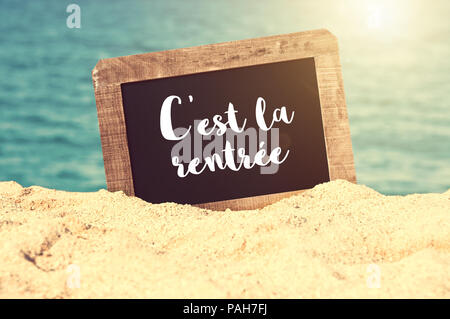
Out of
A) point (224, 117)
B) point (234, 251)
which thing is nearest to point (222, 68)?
point (224, 117)

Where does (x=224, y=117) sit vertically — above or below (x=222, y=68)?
below

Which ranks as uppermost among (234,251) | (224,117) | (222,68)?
(222,68)

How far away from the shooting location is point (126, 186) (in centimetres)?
308

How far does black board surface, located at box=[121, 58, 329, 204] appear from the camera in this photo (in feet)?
10.0

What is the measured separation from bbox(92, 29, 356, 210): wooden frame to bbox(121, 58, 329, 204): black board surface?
0.04 m

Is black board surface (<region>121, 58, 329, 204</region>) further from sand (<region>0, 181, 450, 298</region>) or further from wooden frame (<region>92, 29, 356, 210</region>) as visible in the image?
sand (<region>0, 181, 450, 298</region>)

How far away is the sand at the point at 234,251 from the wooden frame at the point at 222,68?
1.24 ft

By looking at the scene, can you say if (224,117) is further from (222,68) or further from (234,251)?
(234,251)

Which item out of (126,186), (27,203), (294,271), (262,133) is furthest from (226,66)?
(294,271)

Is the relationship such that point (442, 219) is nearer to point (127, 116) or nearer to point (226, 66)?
point (226, 66)

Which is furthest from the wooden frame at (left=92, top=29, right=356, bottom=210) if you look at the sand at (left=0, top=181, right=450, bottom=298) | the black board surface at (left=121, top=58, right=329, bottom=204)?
the sand at (left=0, top=181, right=450, bottom=298)

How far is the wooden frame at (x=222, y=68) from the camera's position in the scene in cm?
306

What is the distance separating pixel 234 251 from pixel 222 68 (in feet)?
4.85

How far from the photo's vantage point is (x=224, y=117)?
3.06m
